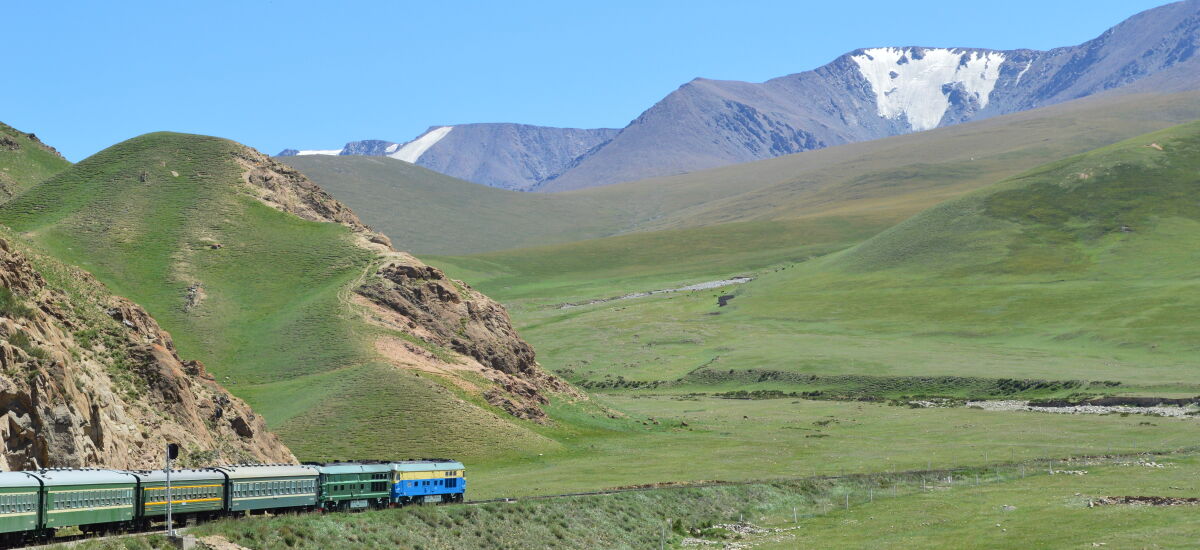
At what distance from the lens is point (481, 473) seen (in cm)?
8669

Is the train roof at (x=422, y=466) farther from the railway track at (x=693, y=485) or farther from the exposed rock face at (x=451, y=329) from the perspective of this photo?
the exposed rock face at (x=451, y=329)

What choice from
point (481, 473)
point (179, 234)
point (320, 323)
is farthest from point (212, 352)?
point (481, 473)

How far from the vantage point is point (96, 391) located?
198 feet

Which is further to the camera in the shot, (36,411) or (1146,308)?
(1146,308)

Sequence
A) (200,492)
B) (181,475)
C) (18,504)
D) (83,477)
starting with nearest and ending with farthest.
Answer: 1. (18,504)
2. (83,477)
3. (181,475)
4. (200,492)

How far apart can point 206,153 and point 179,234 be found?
26032 millimetres

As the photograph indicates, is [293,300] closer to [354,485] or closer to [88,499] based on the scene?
[354,485]

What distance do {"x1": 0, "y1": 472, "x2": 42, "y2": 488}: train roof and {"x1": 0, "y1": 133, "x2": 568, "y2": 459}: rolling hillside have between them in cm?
4724

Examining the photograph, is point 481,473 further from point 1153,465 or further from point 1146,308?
point 1146,308

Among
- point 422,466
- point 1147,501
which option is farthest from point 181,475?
point 1147,501

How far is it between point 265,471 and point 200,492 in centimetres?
414

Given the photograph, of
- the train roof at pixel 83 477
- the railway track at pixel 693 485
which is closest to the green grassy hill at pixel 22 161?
the railway track at pixel 693 485

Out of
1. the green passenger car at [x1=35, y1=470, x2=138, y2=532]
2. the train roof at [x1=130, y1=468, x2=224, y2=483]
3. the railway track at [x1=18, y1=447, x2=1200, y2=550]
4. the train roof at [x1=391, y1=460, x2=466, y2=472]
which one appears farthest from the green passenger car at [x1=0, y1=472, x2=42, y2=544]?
the train roof at [x1=391, y1=460, x2=466, y2=472]

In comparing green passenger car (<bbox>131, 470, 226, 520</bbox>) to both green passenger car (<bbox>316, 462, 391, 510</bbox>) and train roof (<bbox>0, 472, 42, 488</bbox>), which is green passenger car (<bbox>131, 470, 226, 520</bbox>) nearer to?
train roof (<bbox>0, 472, 42, 488</bbox>)
